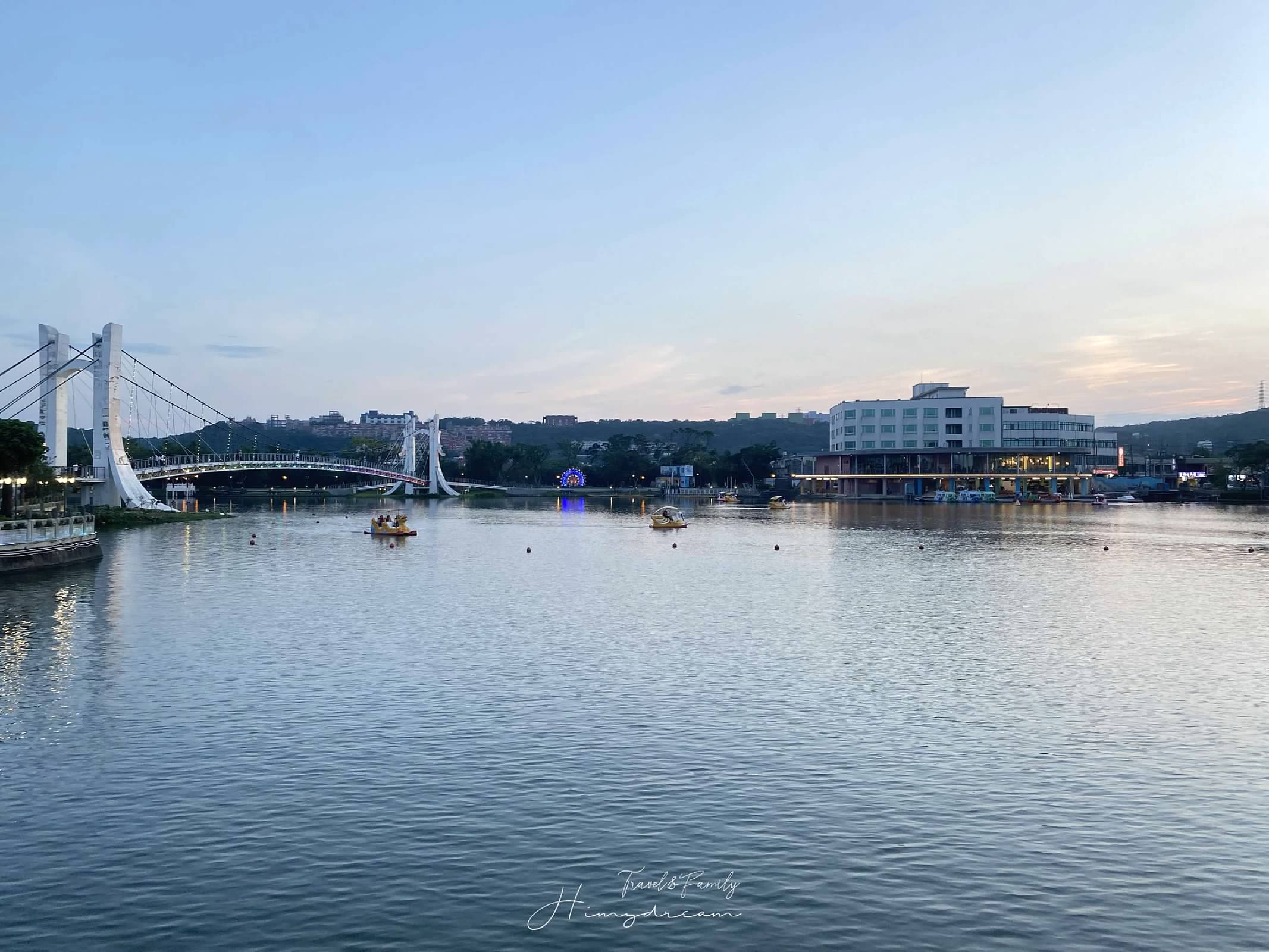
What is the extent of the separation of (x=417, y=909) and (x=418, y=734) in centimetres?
1077

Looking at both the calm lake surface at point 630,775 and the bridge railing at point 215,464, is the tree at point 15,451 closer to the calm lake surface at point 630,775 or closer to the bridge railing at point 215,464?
the calm lake surface at point 630,775

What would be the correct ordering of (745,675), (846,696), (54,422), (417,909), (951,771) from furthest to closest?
A: (54,422) → (745,675) → (846,696) → (951,771) → (417,909)

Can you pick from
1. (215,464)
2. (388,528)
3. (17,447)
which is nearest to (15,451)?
(17,447)

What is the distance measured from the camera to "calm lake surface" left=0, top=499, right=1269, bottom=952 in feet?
52.6

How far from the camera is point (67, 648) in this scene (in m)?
39.7

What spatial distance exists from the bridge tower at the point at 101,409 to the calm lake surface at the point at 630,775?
8006 cm

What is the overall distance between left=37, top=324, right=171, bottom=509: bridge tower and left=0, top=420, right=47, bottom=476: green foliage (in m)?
42.1

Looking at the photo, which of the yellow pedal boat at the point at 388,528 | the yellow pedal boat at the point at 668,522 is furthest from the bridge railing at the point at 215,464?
the yellow pedal boat at the point at 668,522

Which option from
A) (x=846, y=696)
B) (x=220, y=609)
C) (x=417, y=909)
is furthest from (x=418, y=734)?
(x=220, y=609)

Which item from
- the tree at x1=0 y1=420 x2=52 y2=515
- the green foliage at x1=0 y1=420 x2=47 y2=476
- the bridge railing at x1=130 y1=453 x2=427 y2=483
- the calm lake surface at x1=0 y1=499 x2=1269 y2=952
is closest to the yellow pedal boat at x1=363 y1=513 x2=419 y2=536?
the tree at x1=0 y1=420 x2=52 y2=515

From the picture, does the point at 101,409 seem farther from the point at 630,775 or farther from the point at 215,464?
the point at 630,775

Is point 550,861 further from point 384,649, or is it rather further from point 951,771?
point 384,649

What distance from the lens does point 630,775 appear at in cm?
2322

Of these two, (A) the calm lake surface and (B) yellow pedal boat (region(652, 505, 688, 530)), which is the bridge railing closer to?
(B) yellow pedal boat (region(652, 505, 688, 530))
